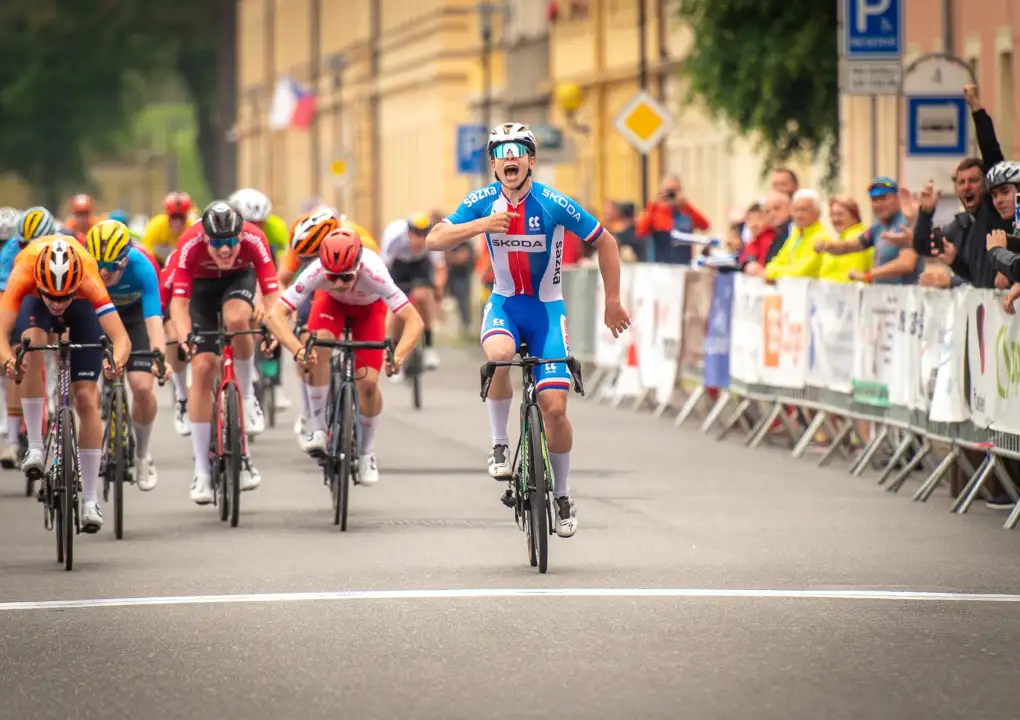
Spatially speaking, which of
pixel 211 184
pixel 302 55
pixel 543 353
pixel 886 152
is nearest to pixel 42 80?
pixel 211 184

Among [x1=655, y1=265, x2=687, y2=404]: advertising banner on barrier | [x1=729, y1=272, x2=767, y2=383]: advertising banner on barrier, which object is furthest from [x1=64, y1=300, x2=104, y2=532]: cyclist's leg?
[x1=655, y1=265, x2=687, y2=404]: advertising banner on barrier

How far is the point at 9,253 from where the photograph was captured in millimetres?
17375

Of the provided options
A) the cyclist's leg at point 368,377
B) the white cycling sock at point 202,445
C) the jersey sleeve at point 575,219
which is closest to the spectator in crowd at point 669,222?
the cyclist's leg at point 368,377

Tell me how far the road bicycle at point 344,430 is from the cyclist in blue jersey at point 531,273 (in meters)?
1.58

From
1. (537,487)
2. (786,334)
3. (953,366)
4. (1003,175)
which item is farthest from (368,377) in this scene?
(786,334)

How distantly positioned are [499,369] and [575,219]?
883 millimetres

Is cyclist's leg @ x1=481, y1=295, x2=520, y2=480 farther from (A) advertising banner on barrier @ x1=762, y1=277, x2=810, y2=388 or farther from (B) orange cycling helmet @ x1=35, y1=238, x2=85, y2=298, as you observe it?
(A) advertising banner on barrier @ x1=762, y1=277, x2=810, y2=388

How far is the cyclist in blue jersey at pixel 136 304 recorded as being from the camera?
14273mm

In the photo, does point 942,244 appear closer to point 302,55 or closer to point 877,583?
point 877,583

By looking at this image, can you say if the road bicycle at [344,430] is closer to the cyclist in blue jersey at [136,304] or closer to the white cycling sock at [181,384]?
the cyclist in blue jersey at [136,304]

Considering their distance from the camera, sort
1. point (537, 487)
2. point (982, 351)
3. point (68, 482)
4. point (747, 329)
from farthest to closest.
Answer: point (747, 329), point (982, 351), point (68, 482), point (537, 487)

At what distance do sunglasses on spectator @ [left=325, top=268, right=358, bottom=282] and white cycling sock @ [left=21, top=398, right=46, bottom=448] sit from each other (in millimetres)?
1735

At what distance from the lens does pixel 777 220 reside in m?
21.9

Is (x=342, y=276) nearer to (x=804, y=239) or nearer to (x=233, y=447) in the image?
(x=233, y=447)
